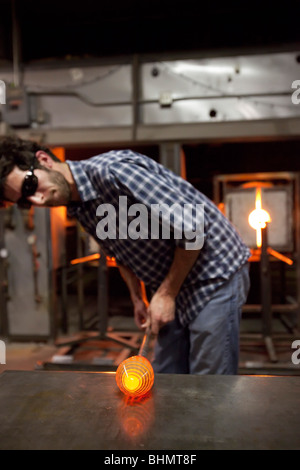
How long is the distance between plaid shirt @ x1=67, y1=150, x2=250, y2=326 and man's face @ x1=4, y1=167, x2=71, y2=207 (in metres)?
0.06

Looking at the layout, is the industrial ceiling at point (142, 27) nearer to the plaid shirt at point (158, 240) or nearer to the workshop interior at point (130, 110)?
the workshop interior at point (130, 110)

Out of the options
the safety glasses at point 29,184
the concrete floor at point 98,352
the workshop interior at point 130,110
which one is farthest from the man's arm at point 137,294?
the workshop interior at point 130,110

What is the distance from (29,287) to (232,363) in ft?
8.88

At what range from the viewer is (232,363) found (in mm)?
1352

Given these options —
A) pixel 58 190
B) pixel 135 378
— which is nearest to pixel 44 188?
pixel 58 190

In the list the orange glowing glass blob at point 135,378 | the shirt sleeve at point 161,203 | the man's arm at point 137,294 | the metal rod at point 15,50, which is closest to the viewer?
the orange glowing glass blob at point 135,378

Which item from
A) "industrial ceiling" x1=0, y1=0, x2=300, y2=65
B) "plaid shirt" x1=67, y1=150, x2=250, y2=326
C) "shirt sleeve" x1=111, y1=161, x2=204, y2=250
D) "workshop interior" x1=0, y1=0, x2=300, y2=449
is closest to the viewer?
"shirt sleeve" x1=111, y1=161, x2=204, y2=250

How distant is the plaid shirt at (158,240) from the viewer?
1235 mm

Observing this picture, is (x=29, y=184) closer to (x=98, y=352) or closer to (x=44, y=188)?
(x=44, y=188)

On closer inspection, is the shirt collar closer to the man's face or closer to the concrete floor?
the man's face

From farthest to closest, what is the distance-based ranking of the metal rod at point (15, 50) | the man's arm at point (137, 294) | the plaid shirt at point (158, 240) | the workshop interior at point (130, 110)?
the metal rod at point (15, 50)
the workshop interior at point (130, 110)
the man's arm at point (137, 294)
the plaid shirt at point (158, 240)

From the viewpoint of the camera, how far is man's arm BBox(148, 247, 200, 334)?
1.23m

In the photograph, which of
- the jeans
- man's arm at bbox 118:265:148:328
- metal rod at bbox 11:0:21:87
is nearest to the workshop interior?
metal rod at bbox 11:0:21:87

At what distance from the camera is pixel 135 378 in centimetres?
80
